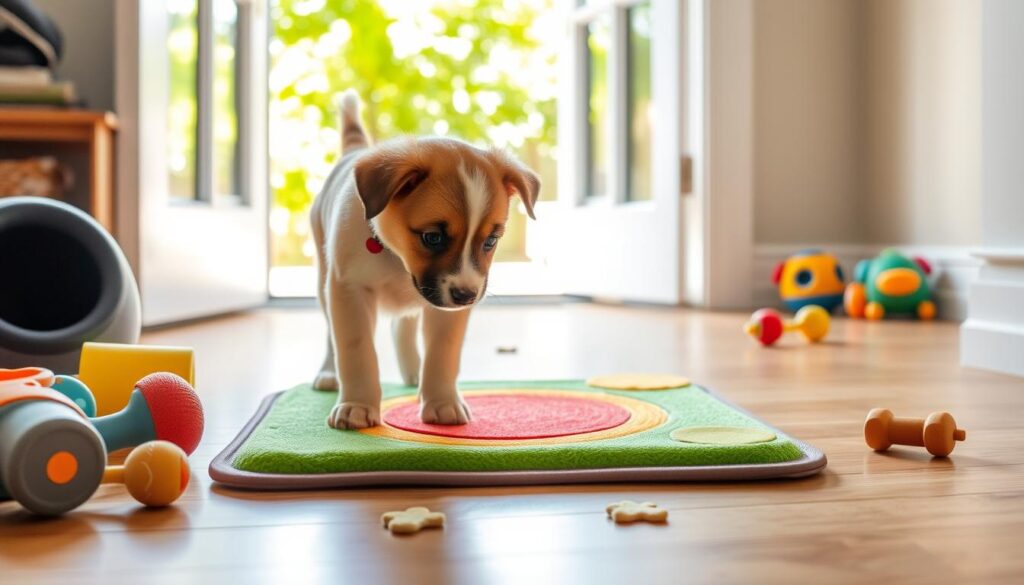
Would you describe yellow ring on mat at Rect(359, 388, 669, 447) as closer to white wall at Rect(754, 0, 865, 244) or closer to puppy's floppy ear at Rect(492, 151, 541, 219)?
puppy's floppy ear at Rect(492, 151, 541, 219)

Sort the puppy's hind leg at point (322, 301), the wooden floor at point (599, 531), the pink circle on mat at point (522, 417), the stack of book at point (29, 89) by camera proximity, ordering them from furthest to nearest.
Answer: the stack of book at point (29, 89) < the puppy's hind leg at point (322, 301) < the pink circle on mat at point (522, 417) < the wooden floor at point (599, 531)

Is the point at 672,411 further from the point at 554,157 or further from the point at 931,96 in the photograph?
the point at 554,157

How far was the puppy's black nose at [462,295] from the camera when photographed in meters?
1.42

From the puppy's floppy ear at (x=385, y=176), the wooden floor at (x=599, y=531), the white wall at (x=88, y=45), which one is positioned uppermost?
the white wall at (x=88, y=45)

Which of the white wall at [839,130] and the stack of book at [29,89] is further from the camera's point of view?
the white wall at [839,130]

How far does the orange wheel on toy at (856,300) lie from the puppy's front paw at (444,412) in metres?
2.71

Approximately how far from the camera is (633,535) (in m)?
1.04

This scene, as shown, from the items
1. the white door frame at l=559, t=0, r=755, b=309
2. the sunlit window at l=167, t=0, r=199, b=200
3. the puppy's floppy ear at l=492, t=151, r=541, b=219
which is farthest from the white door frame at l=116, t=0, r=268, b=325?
the puppy's floppy ear at l=492, t=151, r=541, b=219

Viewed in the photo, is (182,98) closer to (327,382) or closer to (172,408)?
(327,382)

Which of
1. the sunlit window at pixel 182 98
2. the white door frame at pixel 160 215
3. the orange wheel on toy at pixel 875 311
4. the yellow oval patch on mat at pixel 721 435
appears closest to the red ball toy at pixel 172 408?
the yellow oval patch on mat at pixel 721 435

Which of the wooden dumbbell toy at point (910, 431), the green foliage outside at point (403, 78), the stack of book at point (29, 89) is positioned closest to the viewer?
the wooden dumbbell toy at point (910, 431)

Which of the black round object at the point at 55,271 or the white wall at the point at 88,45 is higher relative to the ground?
the white wall at the point at 88,45

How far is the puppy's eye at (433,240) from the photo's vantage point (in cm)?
144

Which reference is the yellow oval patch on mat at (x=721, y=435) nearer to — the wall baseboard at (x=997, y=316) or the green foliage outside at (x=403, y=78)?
the wall baseboard at (x=997, y=316)
